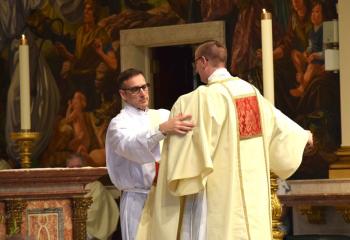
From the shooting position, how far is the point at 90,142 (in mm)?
13945

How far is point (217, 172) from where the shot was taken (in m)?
6.54

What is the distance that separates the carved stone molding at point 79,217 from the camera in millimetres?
7875

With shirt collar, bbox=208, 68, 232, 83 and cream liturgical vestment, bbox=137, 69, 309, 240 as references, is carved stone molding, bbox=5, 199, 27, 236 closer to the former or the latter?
cream liturgical vestment, bbox=137, 69, 309, 240

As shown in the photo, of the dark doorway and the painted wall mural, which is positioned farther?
the dark doorway

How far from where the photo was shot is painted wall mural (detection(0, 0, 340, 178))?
12266 mm

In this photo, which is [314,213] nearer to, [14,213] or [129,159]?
[14,213]

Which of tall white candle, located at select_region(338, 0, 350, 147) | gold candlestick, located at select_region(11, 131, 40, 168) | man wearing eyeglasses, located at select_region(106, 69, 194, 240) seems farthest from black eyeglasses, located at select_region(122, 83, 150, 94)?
tall white candle, located at select_region(338, 0, 350, 147)

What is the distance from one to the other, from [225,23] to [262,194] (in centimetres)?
644

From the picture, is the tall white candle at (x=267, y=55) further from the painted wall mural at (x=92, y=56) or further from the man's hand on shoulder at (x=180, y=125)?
the painted wall mural at (x=92, y=56)

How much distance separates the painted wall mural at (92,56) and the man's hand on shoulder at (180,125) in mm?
5864

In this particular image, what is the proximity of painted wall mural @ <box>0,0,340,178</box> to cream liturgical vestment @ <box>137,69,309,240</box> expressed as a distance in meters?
5.53

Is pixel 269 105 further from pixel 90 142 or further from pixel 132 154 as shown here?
pixel 90 142

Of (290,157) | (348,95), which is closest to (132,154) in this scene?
(290,157)

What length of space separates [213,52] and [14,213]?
77.2 inches
